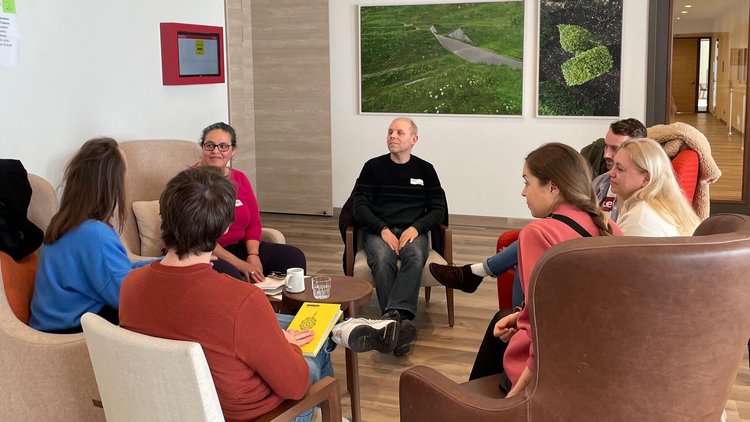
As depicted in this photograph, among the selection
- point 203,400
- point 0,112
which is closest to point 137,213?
point 0,112

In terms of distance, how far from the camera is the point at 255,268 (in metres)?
4.38

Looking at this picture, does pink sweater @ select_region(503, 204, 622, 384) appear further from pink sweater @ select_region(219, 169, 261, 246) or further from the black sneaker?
pink sweater @ select_region(219, 169, 261, 246)

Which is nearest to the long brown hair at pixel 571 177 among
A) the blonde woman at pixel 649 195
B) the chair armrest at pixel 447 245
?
the blonde woman at pixel 649 195

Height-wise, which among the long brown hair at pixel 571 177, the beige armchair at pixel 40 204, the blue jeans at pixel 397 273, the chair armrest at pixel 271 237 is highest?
the long brown hair at pixel 571 177

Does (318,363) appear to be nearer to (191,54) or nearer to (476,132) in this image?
(191,54)

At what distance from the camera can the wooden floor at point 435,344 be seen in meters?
3.84

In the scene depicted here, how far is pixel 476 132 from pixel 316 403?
5637mm

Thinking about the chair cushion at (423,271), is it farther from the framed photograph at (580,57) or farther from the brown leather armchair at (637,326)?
the framed photograph at (580,57)

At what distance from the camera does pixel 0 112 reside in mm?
3391

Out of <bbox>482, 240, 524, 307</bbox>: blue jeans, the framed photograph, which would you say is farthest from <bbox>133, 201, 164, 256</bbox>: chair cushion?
the framed photograph

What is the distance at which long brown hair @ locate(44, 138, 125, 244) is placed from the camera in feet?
9.84

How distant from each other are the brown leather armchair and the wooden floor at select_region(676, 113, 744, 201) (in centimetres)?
561

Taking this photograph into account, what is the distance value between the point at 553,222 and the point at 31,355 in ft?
6.16

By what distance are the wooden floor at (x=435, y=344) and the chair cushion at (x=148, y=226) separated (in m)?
1.16
